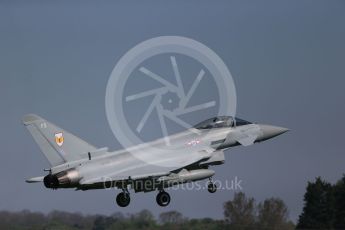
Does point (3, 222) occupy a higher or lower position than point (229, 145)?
lower

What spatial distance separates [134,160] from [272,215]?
21.3 ft

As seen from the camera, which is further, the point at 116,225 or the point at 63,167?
the point at 116,225

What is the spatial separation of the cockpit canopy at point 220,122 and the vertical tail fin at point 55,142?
5.45 m

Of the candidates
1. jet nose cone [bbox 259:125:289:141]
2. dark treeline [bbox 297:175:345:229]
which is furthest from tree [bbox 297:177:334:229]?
jet nose cone [bbox 259:125:289:141]

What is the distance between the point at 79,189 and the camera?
43906 mm

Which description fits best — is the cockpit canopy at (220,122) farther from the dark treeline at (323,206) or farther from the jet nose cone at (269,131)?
the dark treeline at (323,206)

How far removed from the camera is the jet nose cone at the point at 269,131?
4922 centimetres

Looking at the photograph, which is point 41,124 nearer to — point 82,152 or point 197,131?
point 82,152

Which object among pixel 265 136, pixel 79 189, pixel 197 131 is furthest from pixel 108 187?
pixel 265 136

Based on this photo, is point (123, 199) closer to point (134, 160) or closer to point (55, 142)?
point (134, 160)

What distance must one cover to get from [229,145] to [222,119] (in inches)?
44.4

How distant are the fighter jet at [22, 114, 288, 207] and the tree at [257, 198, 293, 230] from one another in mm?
2253

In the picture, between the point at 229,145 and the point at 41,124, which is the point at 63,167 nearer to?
the point at 41,124

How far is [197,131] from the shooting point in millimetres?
47375
